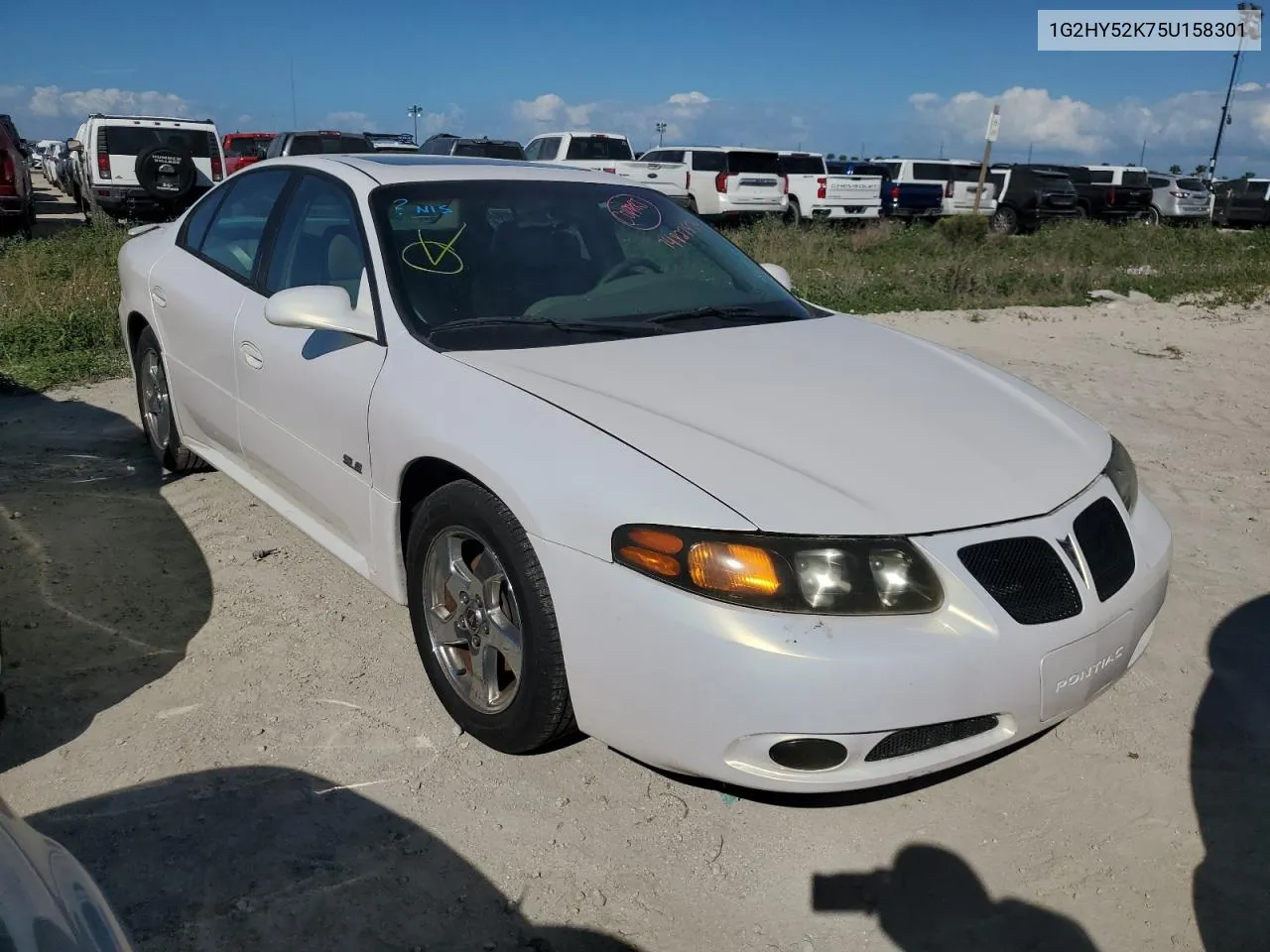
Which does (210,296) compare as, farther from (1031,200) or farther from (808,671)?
(1031,200)

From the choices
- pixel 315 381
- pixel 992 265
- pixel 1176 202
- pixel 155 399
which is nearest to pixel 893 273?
pixel 992 265

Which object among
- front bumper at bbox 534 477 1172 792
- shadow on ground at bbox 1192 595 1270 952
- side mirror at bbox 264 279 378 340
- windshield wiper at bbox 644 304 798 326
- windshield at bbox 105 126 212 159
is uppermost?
windshield at bbox 105 126 212 159

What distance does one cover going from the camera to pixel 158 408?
497 centimetres

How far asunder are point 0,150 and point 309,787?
13.5 meters

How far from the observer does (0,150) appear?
13.1 m

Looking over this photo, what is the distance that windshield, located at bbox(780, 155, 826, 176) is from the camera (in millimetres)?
22078

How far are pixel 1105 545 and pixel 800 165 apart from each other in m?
20.9

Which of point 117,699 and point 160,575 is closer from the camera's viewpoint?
point 117,699

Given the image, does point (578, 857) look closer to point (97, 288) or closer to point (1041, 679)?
point (1041, 679)

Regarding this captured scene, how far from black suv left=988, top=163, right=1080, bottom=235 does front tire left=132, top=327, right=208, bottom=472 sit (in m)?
21.1

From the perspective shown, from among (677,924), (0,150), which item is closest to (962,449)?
(677,924)

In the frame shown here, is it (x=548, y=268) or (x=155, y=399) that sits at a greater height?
(x=548, y=268)

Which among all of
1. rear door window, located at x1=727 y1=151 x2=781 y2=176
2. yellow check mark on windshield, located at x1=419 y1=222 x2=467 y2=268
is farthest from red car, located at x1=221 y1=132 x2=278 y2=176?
yellow check mark on windshield, located at x1=419 y1=222 x2=467 y2=268

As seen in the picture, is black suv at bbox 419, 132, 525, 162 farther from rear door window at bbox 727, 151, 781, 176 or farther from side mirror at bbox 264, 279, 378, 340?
side mirror at bbox 264, 279, 378, 340
